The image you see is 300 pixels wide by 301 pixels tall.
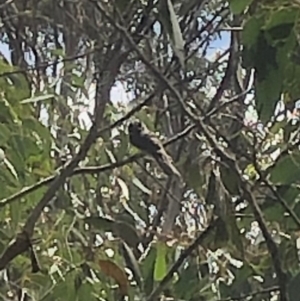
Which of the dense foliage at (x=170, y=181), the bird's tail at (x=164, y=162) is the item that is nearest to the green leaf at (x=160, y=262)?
the dense foliage at (x=170, y=181)

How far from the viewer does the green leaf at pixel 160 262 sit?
1416 millimetres

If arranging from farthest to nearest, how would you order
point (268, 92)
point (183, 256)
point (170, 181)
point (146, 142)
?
point (170, 181)
point (183, 256)
point (146, 142)
point (268, 92)

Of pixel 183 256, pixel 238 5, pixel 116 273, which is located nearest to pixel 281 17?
pixel 238 5

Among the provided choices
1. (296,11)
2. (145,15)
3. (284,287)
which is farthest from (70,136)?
(296,11)

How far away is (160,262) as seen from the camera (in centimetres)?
142

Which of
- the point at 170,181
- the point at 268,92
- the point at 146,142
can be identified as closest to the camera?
the point at 268,92

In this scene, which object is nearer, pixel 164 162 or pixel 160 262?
pixel 164 162

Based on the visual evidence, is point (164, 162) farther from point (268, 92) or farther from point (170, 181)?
point (170, 181)

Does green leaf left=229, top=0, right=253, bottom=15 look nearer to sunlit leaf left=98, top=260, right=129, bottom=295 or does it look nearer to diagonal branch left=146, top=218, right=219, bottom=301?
diagonal branch left=146, top=218, right=219, bottom=301

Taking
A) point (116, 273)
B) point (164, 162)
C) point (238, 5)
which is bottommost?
point (116, 273)

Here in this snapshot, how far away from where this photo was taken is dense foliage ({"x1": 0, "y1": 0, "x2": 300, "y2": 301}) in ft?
3.84

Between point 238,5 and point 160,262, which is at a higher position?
point 238,5

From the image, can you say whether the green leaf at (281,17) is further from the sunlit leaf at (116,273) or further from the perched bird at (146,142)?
the sunlit leaf at (116,273)

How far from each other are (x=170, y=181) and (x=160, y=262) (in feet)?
1.27
